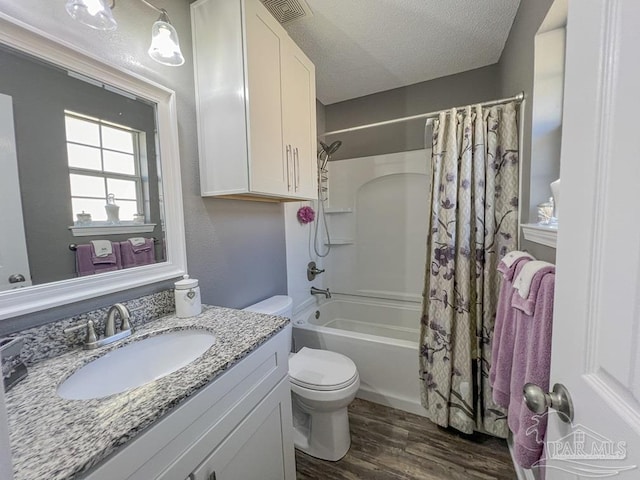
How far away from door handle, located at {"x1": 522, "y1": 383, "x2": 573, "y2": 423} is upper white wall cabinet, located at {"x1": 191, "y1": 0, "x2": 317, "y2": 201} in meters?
1.20

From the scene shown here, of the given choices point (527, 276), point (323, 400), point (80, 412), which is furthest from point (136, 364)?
point (527, 276)

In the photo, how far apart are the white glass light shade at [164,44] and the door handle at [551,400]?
1576 millimetres

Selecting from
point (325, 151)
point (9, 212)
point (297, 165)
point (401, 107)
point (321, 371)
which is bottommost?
point (321, 371)

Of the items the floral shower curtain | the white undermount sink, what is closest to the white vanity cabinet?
the white undermount sink

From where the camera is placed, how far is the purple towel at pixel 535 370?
769 mm

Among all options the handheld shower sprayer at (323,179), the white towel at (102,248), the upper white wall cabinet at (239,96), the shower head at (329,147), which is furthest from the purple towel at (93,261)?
the shower head at (329,147)

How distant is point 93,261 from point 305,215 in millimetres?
1549

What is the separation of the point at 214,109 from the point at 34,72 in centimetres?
62

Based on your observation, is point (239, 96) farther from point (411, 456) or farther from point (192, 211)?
point (411, 456)

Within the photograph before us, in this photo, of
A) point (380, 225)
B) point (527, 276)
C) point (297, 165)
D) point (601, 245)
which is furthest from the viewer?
point (380, 225)

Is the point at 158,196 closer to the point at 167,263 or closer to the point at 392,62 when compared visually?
the point at 167,263

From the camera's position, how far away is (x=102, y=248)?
1.02 metres

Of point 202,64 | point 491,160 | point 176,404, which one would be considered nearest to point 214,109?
point 202,64

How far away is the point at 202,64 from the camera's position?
1310 millimetres
